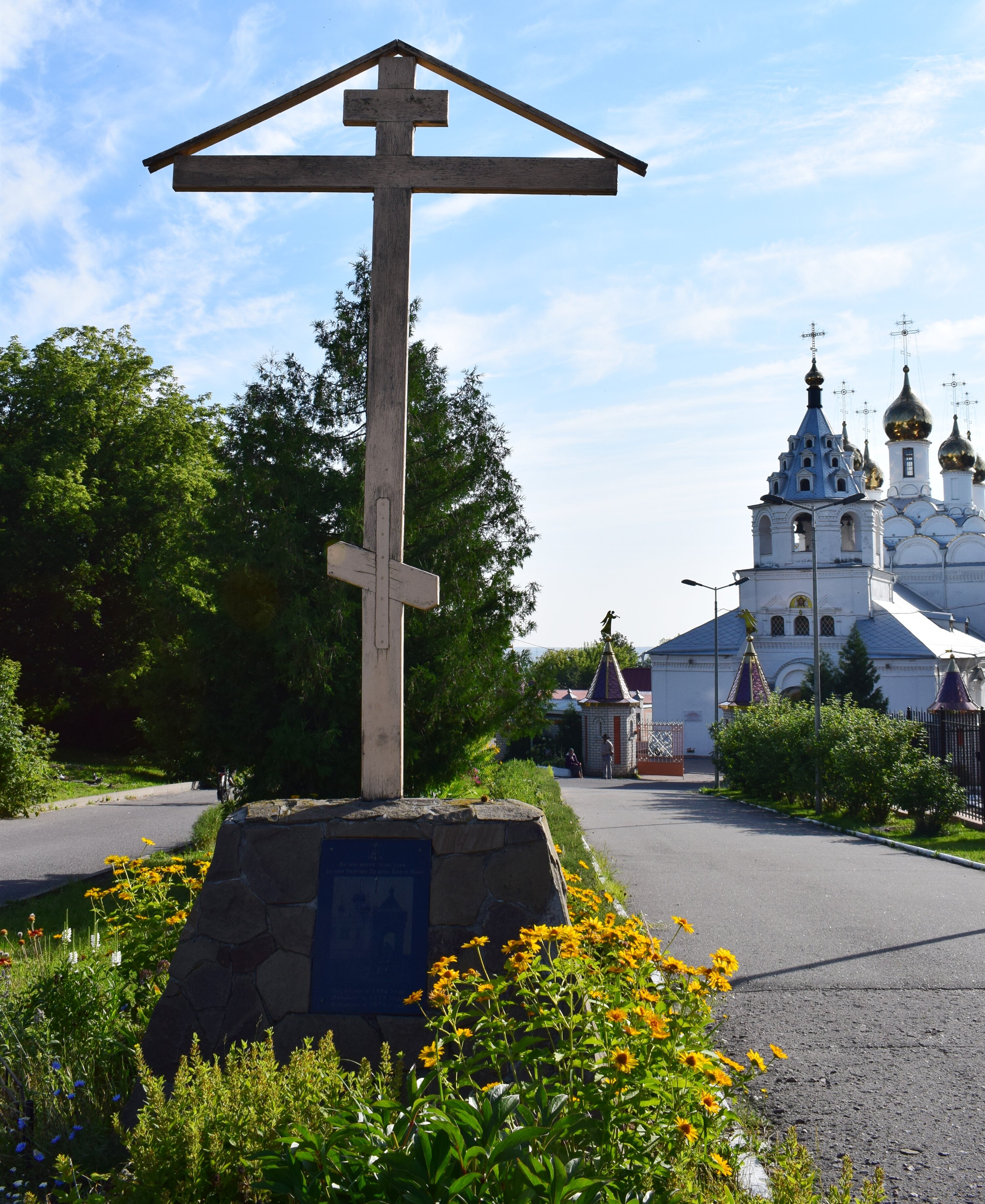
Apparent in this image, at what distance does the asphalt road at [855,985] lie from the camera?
4551 millimetres

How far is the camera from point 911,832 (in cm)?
1814

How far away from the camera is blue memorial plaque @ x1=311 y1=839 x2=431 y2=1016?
4699mm

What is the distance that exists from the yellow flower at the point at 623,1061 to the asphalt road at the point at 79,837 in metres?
8.94

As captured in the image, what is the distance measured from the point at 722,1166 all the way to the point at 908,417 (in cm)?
6650

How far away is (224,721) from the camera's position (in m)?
11.0

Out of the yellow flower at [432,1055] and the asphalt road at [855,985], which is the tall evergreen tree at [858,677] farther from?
the yellow flower at [432,1055]

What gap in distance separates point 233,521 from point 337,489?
1.22 m

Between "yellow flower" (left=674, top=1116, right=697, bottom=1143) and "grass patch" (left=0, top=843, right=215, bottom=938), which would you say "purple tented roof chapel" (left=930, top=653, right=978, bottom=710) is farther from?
"yellow flower" (left=674, top=1116, right=697, bottom=1143)

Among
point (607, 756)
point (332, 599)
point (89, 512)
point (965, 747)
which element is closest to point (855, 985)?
point (332, 599)

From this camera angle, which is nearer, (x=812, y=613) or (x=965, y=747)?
(x=965, y=747)

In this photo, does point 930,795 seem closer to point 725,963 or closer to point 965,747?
point 965,747

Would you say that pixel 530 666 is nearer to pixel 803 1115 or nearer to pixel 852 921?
pixel 852 921

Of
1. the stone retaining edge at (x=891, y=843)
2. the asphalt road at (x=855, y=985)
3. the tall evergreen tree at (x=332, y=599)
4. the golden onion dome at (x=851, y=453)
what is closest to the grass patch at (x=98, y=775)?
the tall evergreen tree at (x=332, y=599)

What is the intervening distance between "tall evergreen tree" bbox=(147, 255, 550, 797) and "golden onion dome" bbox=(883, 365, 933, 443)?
5793 cm
